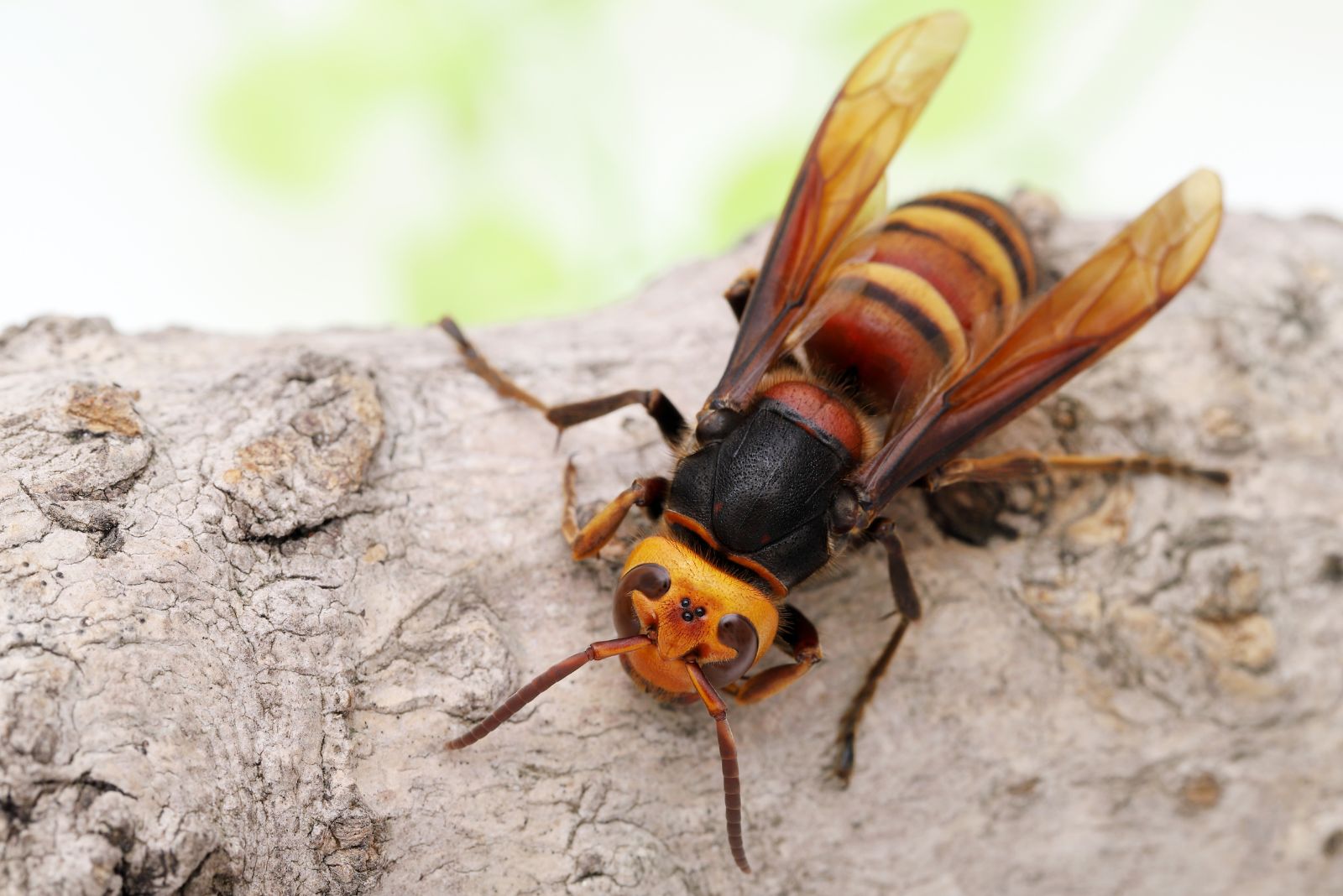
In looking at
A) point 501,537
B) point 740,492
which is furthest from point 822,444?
point 501,537

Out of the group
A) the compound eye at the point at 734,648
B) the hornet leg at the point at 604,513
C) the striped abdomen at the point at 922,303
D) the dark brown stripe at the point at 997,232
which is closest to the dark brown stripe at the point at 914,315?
the striped abdomen at the point at 922,303

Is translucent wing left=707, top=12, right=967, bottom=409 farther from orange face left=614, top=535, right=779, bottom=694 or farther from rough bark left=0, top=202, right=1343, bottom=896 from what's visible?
orange face left=614, top=535, right=779, bottom=694

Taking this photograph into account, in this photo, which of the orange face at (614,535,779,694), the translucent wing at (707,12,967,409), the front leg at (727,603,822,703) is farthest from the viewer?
the translucent wing at (707,12,967,409)

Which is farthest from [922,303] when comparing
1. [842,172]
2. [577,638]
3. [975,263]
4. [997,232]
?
[577,638]

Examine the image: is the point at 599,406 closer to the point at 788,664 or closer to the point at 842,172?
the point at 788,664

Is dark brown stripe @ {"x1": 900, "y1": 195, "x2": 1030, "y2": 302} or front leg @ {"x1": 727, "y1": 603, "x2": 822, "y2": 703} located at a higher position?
dark brown stripe @ {"x1": 900, "y1": 195, "x2": 1030, "y2": 302}

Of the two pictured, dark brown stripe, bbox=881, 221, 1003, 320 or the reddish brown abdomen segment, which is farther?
dark brown stripe, bbox=881, 221, 1003, 320

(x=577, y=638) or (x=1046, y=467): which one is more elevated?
(x=1046, y=467)

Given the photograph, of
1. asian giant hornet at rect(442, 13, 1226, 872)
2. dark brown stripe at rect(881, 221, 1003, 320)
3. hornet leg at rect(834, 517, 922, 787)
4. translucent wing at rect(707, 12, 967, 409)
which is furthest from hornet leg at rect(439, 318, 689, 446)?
dark brown stripe at rect(881, 221, 1003, 320)
